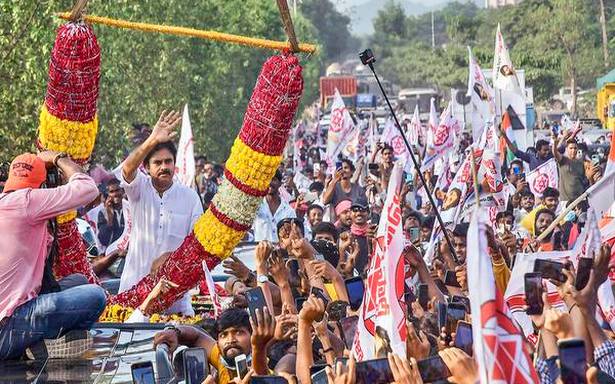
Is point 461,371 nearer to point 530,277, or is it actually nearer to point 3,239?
point 530,277

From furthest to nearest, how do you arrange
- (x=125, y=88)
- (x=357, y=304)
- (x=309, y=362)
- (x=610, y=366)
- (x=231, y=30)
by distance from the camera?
(x=231, y=30) < (x=125, y=88) < (x=357, y=304) < (x=309, y=362) < (x=610, y=366)

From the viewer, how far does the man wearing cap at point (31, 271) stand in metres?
7.04

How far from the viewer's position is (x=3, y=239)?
23.7ft

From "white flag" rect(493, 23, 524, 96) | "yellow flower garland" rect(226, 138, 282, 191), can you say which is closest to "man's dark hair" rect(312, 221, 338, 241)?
"yellow flower garland" rect(226, 138, 282, 191)

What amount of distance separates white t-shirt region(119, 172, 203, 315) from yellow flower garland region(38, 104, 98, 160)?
1.79 feet

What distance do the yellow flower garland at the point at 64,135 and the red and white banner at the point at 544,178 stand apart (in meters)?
9.08

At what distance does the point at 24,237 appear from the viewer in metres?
7.27

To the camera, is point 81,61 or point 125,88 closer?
point 81,61

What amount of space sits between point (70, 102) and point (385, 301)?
2.88m

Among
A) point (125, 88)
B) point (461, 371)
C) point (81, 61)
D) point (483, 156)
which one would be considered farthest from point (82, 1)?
point (125, 88)

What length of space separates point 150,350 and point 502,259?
105 inches

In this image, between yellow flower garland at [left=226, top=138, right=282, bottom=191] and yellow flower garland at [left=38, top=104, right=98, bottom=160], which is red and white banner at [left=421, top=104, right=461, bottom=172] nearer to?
yellow flower garland at [left=226, top=138, right=282, bottom=191]

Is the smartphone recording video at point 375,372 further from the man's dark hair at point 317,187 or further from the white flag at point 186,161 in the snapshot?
the man's dark hair at point 317,187

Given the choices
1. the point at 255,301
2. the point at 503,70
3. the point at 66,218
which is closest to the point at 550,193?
the point at 66,218
